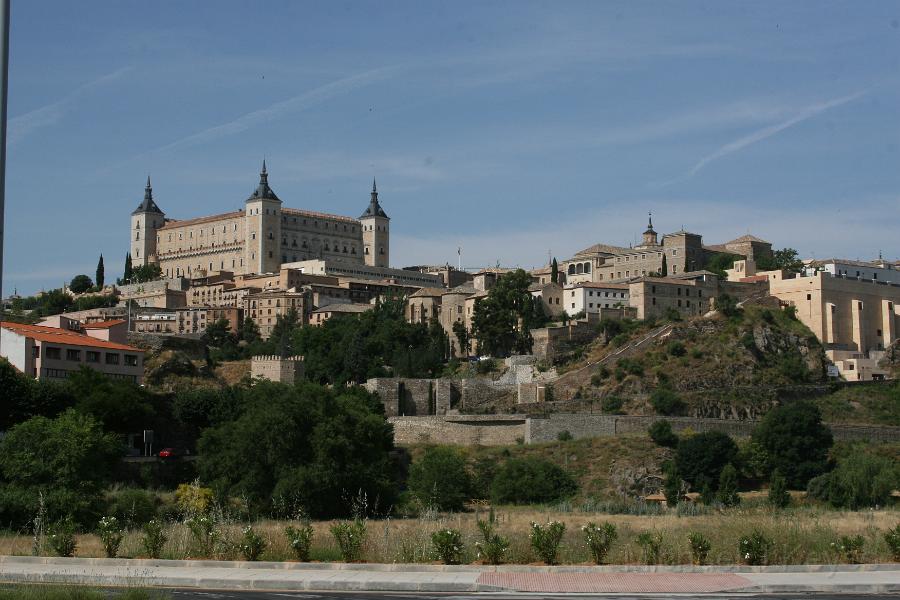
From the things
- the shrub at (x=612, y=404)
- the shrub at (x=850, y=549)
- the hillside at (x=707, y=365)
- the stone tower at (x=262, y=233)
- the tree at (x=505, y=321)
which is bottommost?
the shrub at (x=850, y=549)

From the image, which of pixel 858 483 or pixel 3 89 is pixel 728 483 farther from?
pixel 3 89

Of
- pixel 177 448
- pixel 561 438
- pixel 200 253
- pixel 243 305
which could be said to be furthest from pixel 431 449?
pixel 200 253

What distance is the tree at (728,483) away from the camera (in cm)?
5116

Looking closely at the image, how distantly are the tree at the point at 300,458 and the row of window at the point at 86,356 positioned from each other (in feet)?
Result: 52.1

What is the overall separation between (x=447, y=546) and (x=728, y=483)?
31.4m

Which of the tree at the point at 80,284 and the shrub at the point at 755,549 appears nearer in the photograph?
the shrub at the point at 755,549

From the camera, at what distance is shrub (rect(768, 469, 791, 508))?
49.4 meters

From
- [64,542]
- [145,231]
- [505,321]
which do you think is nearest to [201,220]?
[145,231]

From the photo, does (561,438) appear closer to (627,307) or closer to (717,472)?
(717,472)

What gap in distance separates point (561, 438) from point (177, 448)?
1793 cm

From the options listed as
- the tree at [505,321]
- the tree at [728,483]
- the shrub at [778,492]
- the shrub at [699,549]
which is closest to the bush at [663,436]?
the tree at [728,483]

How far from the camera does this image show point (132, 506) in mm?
39438

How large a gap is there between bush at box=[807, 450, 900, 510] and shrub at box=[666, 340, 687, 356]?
749 inches

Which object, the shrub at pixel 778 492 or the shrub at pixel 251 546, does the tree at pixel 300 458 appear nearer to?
the shrub at pixel 778 492
